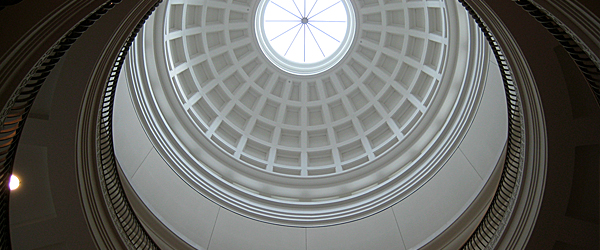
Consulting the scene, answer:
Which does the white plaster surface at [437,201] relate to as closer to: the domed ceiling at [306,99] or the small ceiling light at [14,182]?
the domed ceiling at [306,99]

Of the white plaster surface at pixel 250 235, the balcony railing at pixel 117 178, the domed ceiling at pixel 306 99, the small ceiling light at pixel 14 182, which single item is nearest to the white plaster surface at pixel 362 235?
the domed ceiling at pixel 306 99

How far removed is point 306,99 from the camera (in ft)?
63.9

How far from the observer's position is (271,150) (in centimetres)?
1831

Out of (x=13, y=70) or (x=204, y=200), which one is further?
(x=204, y=200)

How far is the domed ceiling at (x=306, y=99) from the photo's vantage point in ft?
45.6

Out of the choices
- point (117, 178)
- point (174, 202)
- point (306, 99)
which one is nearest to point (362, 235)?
point (174, 202)

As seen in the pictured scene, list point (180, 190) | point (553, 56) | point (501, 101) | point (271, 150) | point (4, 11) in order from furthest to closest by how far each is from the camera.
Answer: point (271, 150) < point (180, 190) < point (501, 101) < point (553, 56) < point (4, 11)

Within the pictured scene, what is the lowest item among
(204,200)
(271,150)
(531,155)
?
(531,155)

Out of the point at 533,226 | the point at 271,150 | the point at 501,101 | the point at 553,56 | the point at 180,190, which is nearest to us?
the point at 553,56

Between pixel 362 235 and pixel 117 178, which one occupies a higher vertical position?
pixel 362 235

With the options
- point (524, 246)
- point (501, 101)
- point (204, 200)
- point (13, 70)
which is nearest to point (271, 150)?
point (204, 200)

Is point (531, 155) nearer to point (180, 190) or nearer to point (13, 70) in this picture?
point (13, 70)

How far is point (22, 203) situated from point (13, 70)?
3.99 metres

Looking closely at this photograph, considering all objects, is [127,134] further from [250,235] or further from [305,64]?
[305,64]
